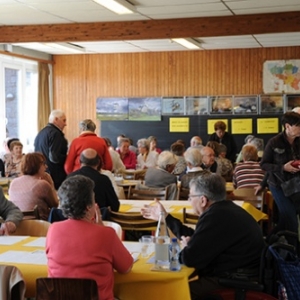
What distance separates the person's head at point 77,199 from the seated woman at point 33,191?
2548mm

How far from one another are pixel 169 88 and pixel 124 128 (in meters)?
1.53

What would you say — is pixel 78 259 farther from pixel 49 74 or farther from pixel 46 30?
pixel 49 74

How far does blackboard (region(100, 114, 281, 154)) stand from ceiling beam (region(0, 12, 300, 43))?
4.92 m

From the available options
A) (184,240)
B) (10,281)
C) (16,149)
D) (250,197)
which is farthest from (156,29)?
(10,281)

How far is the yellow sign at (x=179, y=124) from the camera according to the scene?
1467cm

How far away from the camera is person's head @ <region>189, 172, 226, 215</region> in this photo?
4031 mm

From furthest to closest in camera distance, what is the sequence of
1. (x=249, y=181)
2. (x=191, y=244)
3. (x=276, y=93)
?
(x=276, y=93)
(x=249, y=181)
(x=191, y=244)

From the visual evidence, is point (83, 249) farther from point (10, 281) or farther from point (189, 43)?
point (189, 43)

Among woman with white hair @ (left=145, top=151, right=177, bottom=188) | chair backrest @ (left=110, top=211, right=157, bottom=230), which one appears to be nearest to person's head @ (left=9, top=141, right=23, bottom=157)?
woman with white hair @ (left=145, top=151, right=177, bottom=188)

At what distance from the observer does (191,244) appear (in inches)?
148

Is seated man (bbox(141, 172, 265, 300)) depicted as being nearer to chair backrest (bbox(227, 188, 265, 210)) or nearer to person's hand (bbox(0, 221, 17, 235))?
person's hand (bbox(0, 221, 17, 235))

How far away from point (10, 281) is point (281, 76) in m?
11.6

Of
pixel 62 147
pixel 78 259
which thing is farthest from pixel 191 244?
pixel 62 147

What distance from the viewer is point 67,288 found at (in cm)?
308
